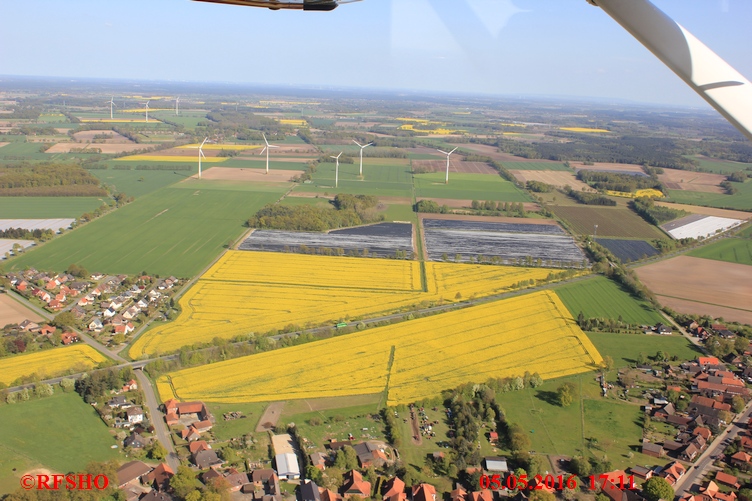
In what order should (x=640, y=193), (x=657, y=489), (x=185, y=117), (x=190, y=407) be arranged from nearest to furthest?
(x=657, y=489)
(x=190, y=407)
(x=640, y=193)
(x=185, y=117)

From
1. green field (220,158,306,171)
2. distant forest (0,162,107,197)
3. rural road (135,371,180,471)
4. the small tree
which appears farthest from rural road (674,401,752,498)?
green field (220,158,306,171)

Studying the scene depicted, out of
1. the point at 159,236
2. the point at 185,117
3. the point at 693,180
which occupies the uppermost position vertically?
the point at 185,117

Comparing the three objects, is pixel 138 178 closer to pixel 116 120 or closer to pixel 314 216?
pixel 314 216

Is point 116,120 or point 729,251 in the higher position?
point 116,120

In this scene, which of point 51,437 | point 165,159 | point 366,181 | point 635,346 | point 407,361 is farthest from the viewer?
point 165,159

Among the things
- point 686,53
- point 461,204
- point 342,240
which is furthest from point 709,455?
point 461,204

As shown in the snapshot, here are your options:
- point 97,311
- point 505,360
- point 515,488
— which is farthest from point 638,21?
point 97,311

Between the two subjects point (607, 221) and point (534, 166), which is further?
point (534, 166)
